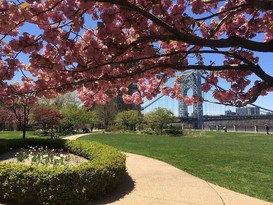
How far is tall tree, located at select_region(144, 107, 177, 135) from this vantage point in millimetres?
46406

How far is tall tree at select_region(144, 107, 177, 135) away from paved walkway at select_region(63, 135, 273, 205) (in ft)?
118

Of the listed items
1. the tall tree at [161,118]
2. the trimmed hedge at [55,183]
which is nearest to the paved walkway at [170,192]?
the trimmed hedge at [55,183]

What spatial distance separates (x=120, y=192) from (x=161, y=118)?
38447mm

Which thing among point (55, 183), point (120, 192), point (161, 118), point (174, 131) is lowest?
point (120, 192)

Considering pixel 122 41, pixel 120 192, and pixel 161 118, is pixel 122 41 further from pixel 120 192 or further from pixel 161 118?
pixel 161 118

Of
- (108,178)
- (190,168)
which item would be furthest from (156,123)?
(108,178)

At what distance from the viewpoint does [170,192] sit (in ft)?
25.9

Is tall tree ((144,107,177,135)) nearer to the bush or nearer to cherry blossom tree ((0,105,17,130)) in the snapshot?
the bush

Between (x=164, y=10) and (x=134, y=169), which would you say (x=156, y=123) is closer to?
(x=134, y=169)

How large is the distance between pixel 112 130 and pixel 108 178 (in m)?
44.5

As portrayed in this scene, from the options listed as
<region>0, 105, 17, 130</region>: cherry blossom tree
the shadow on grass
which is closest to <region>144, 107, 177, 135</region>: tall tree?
<region>0, 105, 17, 130</region>: cherry blossom tree

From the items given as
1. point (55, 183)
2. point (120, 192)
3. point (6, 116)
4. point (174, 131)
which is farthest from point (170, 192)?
point (6, 116)

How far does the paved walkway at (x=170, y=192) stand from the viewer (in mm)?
7180

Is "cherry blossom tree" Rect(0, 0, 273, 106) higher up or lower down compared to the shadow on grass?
higher up
